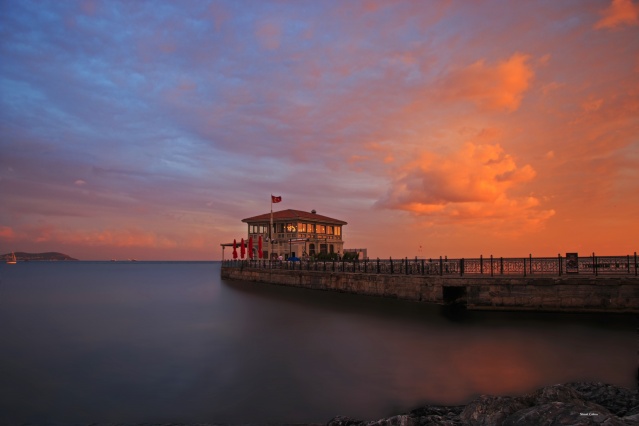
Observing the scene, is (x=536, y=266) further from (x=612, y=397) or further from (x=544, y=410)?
(x=544, y=410)

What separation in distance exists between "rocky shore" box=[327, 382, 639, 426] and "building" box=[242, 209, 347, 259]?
1632 inches

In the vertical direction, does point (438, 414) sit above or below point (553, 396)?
below

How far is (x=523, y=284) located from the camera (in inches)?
817

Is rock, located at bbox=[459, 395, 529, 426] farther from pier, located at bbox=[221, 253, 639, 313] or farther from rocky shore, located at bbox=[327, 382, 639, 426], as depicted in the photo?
pier, located at bbox=[221, 253, 639, 313]

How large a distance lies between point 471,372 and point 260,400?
6750 millimetres

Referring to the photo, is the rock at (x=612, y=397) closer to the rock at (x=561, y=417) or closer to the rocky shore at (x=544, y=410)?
the rocky shore at (x=544, y=410)

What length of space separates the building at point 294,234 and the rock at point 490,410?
42.3m

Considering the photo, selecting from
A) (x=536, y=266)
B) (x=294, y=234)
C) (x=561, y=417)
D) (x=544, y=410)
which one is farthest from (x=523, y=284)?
(x=294, y=234)

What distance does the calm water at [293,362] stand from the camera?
416 inches

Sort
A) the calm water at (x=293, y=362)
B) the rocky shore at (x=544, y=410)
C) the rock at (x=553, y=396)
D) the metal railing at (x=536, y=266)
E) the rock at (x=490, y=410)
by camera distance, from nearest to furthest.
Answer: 1. the rocky shore at (x=544, y=410)
2. the rock at (x=490, y=410)
3. the rock at (x=553, y=396)
4. the calm water at (x=293, y=362)
5. the metal railing at (x=536, y=266)

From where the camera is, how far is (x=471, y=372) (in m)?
12.9

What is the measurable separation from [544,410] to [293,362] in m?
9.86

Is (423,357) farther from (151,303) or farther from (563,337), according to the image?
(151,303)

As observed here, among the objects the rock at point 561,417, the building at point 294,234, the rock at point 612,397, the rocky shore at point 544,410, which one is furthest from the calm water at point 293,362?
the building at point 294,234
